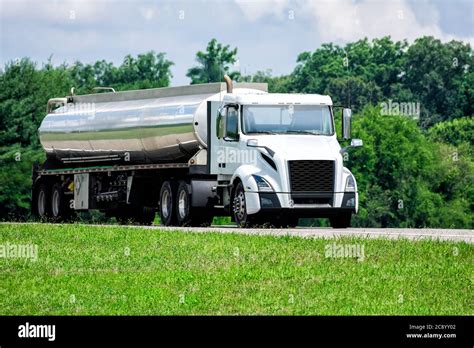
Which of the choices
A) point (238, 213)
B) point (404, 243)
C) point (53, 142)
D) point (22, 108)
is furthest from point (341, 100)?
point (404, 243)

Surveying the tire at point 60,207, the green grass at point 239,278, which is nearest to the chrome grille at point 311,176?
the green grass at point 239,278

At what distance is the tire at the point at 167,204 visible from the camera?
1438 inches

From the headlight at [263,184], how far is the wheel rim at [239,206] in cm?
64

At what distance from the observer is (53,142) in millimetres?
45344

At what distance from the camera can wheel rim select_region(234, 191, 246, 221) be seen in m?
32.8

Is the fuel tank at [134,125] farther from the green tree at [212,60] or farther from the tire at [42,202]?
the green tree at [212,60]

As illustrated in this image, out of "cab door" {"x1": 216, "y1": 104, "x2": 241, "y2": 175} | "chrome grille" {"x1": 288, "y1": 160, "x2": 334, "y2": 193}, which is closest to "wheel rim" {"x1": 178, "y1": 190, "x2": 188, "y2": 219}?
"cab door" {"x1": 216, "y1": 104, "x2": 241, "y2": 175}

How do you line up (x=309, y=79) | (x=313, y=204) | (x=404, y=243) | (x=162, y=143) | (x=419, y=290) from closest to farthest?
(x=419, y=290) → (x=404, y=243) → (x=313, y=204) → (x=162, y=143) → (x=309, y=79)

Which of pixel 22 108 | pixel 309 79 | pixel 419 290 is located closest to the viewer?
pixel 419 290

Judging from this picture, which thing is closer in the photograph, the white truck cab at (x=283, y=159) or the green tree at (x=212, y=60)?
the white truck cab at (x=283, y=159)

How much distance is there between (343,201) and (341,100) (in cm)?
11180

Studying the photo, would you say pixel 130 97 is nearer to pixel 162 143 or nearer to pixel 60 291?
pixel 162 143
